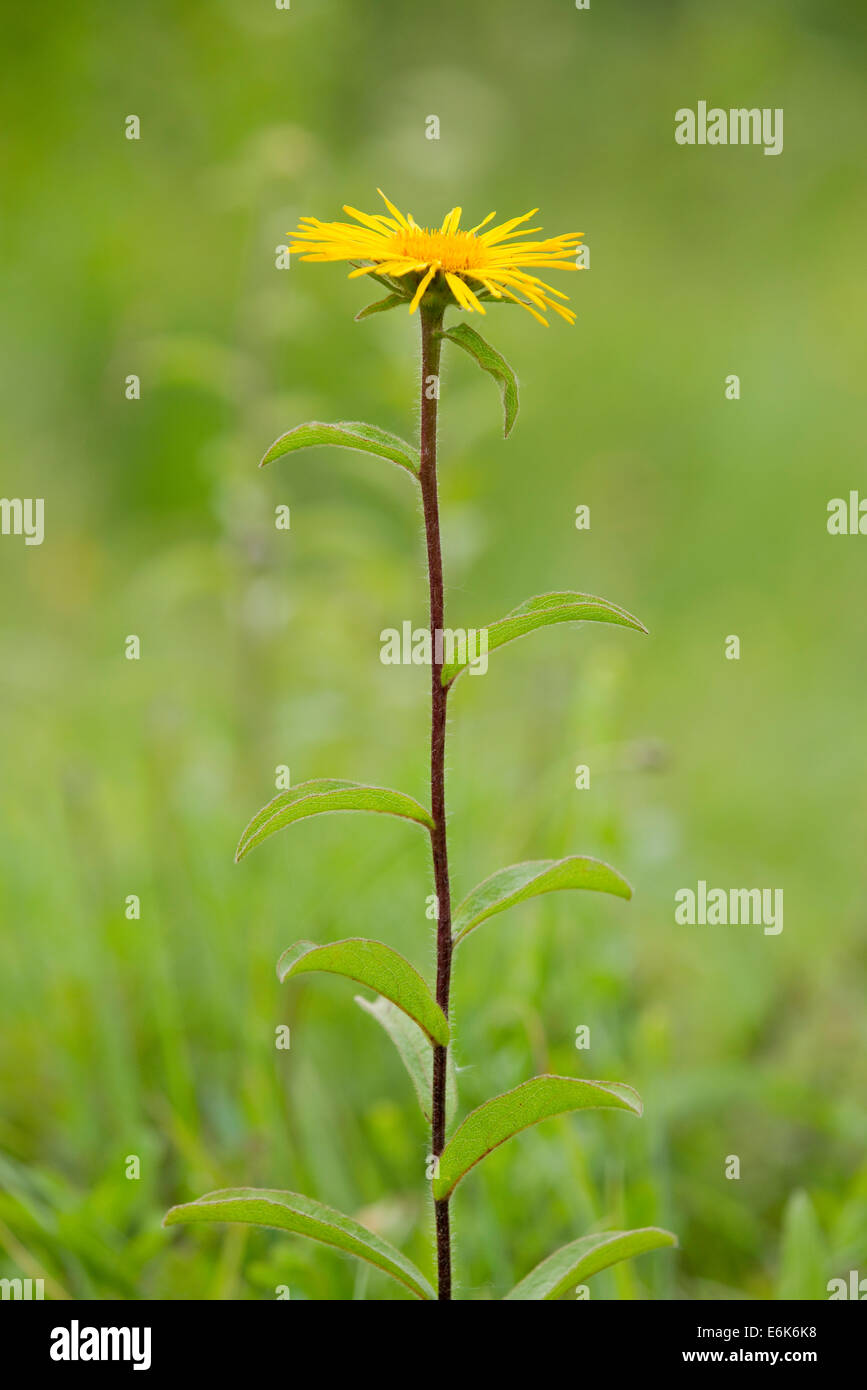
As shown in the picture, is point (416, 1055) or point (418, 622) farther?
point (418, 622)

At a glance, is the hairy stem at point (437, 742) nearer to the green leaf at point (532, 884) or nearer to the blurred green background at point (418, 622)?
the green leaf at point (532, 884)

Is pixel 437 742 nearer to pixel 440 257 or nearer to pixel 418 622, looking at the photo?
pixel 440 257

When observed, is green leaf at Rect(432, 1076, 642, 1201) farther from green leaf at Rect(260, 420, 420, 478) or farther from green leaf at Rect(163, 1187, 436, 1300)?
green leaf at Rect(260, 420, 420, 478)

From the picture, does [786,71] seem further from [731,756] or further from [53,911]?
[53,911]

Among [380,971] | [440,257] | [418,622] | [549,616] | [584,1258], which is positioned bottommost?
[584,1258]

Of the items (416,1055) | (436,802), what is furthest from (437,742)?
(416,1055)

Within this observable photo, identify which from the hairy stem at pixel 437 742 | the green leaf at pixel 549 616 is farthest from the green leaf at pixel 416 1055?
the green leaf at pixel 549 616
